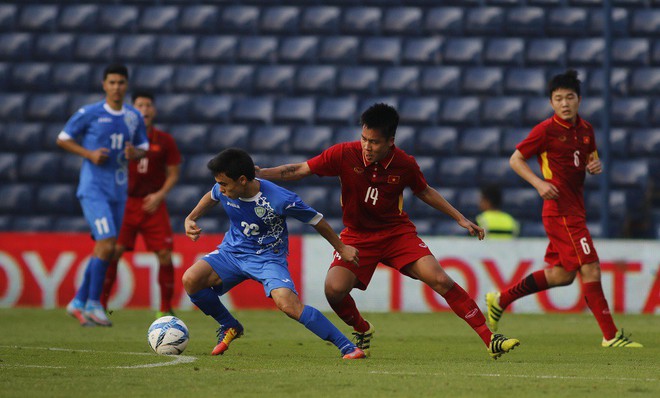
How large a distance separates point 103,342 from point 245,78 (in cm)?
815

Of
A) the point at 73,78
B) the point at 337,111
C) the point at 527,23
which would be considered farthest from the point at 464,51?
the point at 73,78

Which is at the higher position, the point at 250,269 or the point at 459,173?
the point at 459,173

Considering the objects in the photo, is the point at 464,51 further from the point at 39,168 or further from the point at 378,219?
the point at 378,219

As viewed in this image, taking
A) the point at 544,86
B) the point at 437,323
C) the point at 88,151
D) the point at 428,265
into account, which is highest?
the point at 544,86

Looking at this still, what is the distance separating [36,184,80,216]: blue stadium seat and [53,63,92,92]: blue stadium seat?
1739 mm

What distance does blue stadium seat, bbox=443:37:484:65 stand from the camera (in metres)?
16.0

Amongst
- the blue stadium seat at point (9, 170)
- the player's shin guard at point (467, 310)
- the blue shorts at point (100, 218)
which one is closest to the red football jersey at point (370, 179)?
the player's shin guard at point (467, 310)

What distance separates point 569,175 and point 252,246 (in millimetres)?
2681

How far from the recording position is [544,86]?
15633 mm

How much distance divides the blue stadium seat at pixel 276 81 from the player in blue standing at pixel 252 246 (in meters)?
8.90

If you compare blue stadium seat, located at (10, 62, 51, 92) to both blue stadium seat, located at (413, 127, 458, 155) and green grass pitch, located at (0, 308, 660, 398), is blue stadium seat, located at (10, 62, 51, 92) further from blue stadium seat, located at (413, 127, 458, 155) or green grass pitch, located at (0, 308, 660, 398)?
green grass pitch, located at (0, 308, 660, 398)

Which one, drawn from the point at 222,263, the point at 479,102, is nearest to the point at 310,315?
the point at 222,263

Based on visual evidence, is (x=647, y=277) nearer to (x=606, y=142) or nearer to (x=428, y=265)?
(x=606, y=142)

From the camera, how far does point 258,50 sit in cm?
1642
